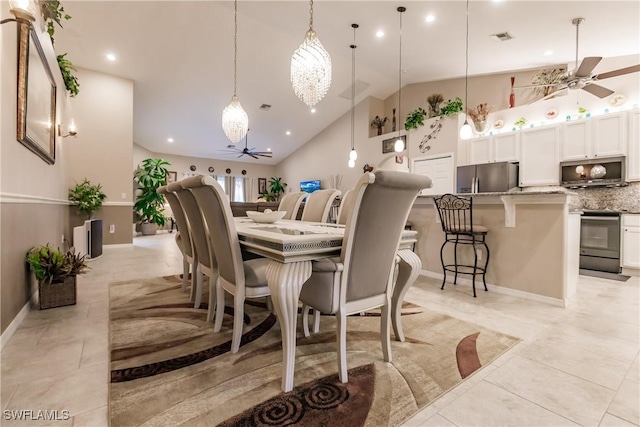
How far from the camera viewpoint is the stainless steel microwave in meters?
4.31

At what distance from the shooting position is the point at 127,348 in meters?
1.79

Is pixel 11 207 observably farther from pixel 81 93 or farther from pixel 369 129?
pixel 369 129

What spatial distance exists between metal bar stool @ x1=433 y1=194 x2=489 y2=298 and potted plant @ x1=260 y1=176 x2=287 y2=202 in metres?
8.96

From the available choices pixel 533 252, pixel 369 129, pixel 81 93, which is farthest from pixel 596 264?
pixel 81 93

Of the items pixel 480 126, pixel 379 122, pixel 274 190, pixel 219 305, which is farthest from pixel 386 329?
pixel 274 190

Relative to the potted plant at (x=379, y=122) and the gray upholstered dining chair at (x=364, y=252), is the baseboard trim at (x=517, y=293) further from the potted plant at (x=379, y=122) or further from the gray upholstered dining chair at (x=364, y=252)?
the potted plant at (x=379, y=122)

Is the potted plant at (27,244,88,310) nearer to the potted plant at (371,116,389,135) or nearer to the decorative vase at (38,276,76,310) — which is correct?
the decorative vase at (38,276,76,310)

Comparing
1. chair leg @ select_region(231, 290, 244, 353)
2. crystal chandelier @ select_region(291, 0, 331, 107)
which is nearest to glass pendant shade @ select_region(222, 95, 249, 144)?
crystal chandelier @ select_region(291, 0, 331, 107)

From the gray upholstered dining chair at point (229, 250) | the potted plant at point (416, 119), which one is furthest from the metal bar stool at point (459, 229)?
the potted plant at point (416, 119)

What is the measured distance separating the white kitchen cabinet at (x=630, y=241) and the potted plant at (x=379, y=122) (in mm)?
5197

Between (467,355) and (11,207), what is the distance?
121 inches

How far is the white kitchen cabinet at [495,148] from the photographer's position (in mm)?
5426

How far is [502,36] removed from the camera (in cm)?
436

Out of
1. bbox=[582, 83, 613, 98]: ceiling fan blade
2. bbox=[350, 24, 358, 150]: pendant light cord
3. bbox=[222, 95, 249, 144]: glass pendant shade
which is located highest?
bbox=[350, 24, 358, 150]: pendant light cord
